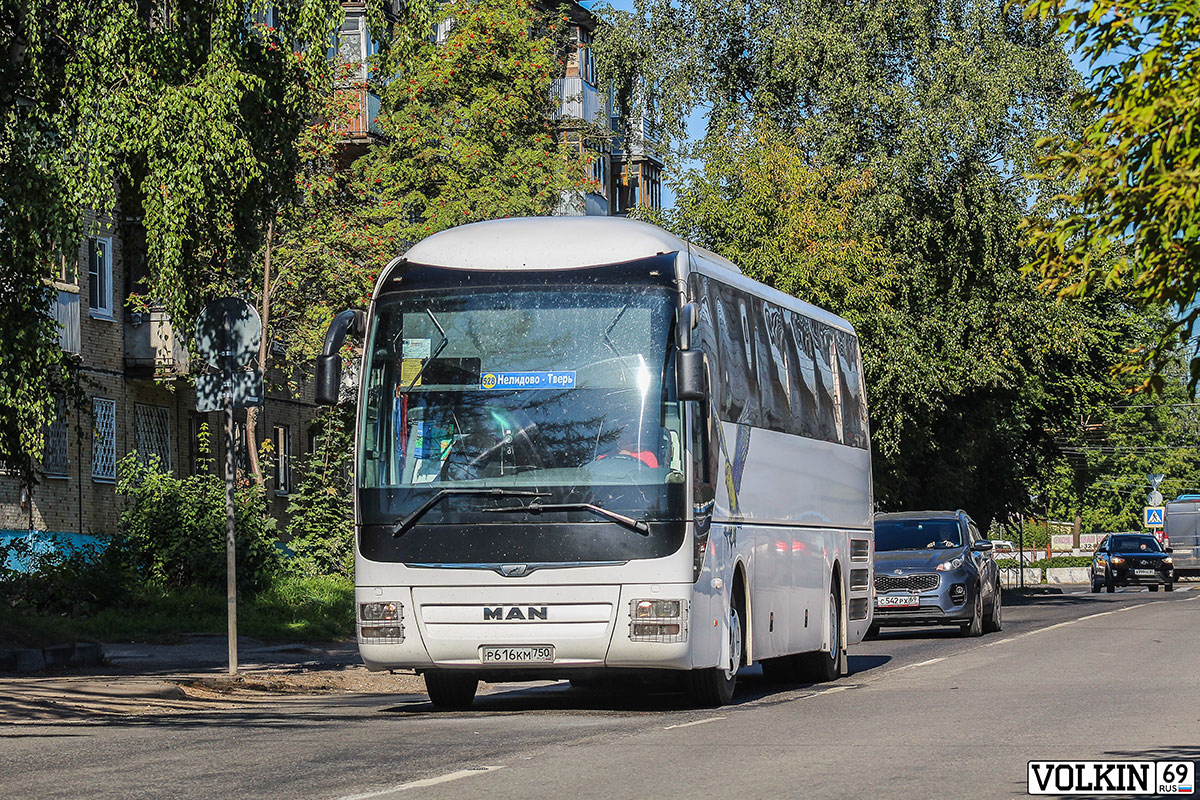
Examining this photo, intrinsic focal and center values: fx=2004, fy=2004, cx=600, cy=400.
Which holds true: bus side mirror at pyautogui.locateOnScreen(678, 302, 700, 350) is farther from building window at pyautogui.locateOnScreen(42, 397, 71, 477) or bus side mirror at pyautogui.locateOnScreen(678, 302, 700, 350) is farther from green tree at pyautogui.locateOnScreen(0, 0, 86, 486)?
building window at pyautogui.locateOnScreen(42, 397, 71, 477)

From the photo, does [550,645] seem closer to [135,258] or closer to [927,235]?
[135,258]

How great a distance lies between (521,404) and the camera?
50.3 ft

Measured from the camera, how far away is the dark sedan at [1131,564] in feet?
210

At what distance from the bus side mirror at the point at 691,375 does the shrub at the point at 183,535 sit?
1429cm

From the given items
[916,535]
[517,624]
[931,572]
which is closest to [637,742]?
[517,624]

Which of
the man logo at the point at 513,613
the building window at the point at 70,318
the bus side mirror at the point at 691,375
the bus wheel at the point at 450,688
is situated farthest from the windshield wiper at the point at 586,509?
the building window at the point at 70,318

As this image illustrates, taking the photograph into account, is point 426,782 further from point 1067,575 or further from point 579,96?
point 1067,575

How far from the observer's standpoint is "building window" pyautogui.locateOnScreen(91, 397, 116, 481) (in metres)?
35.8

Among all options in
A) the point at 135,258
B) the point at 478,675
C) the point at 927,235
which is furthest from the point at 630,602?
the point at 927,235

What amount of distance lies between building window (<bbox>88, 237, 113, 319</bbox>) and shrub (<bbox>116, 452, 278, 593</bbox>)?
732cm

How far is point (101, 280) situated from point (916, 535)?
15.8 metres

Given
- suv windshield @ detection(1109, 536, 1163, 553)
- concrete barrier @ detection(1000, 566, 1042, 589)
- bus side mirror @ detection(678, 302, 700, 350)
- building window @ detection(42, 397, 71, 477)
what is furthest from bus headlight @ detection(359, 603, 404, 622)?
concrete barrier @ detection(1000, 566, 1042, 589)

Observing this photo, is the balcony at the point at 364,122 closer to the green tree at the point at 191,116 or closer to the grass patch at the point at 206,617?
the grass patch at the point at 206,617

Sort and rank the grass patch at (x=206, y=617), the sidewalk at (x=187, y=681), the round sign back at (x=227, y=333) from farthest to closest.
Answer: the grass patch at (x=206, y=617) < the round sign back at (x=227, y=333) < the sidewalk at (x=187, y=681)
